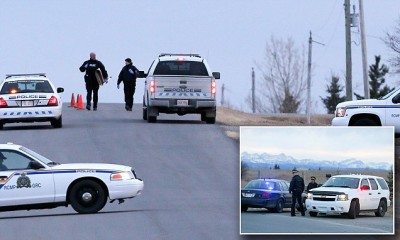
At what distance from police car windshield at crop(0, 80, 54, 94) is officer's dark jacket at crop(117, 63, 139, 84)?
20.3 ft

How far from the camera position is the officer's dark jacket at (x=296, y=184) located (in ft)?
40.5

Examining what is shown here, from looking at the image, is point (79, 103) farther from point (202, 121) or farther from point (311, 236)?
point (311, 236)

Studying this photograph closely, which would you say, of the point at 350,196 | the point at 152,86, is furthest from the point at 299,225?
the point at 152,86

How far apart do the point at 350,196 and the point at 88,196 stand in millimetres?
7223

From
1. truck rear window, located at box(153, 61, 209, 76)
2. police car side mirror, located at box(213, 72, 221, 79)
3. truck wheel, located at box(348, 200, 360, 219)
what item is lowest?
truck wheel, located at box(348, 200, 360, 219)

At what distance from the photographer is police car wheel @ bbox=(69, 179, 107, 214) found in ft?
63.5

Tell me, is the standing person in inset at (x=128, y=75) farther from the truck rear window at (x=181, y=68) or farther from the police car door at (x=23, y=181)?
the police car door at (x=23, y=181)

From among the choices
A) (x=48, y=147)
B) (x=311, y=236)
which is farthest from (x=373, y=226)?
(x=48, y=147)

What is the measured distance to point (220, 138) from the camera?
33.2m

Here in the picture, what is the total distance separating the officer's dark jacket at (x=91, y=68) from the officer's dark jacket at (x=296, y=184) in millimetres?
27571

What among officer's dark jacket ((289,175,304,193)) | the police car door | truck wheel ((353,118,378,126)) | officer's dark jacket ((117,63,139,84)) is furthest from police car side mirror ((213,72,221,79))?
officer's dark jacket ((289,175,304,193))

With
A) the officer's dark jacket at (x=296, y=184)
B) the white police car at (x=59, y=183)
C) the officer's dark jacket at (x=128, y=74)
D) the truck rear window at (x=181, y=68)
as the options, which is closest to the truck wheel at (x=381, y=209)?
the officer's dark jacket at (x=296, y=184)

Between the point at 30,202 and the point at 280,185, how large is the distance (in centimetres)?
753

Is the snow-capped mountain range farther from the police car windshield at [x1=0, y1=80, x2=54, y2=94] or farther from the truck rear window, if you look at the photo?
the truck rear window
